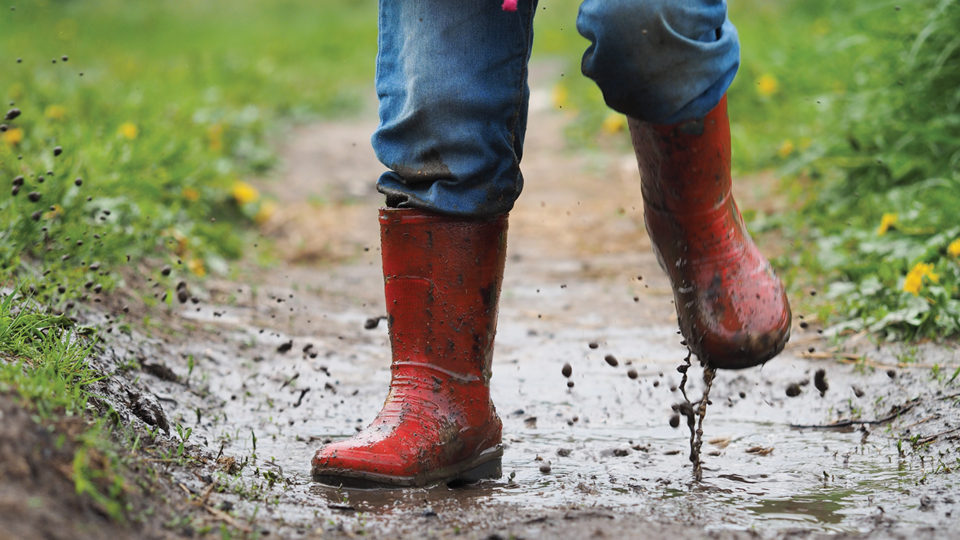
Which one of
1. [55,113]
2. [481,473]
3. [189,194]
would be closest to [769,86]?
[189,194]

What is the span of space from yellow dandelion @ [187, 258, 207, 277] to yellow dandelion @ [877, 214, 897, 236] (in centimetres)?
219

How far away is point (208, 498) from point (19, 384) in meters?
0.34

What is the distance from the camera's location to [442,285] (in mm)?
1985

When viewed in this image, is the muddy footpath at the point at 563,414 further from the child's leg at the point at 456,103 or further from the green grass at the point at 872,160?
the child's leg at the point at 456,103

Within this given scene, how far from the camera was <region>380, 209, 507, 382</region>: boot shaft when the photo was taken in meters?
1.98

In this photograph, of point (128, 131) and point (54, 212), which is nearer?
point (54, 212)

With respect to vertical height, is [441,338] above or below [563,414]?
above

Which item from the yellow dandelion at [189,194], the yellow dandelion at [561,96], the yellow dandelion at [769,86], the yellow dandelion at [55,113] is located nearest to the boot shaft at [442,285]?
the yellow dandelion at [189,194]

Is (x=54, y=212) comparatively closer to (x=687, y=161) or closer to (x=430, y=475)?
(x=430, y=475)

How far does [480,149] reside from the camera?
192 centimetres

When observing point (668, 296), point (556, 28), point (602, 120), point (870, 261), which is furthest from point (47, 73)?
point (556, 28)

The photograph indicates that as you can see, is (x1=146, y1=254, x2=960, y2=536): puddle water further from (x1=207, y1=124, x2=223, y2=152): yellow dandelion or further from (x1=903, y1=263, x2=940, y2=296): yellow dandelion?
(x1=207, y1=124, x2=223, y2=152): yellow dandelion

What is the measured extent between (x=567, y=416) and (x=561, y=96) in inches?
223

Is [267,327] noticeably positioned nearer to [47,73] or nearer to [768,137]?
[768,137]
